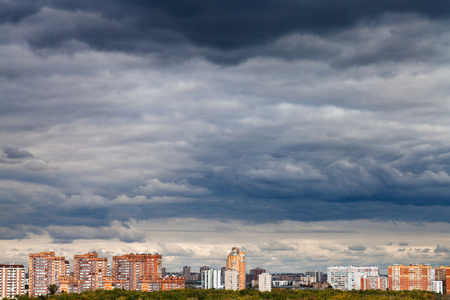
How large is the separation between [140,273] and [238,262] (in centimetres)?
3308

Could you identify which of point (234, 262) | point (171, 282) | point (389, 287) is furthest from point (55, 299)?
point (389, 287)

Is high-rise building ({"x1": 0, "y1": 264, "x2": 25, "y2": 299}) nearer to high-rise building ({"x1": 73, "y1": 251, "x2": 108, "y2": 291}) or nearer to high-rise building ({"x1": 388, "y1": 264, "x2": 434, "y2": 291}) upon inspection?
high-rise building ({"x1": 73, "y1": 251, "x2": 108, "y2": 291})

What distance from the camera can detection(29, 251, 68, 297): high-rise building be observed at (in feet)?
513

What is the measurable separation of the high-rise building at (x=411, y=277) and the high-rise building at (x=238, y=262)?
53578 millimetres

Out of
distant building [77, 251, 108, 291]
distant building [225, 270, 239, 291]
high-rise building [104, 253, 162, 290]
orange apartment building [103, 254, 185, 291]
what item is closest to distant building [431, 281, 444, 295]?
distant building [225, 270, 239, 291]

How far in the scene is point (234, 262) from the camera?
7092 inches

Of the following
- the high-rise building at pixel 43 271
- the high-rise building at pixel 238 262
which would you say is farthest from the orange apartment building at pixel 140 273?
the high-rise building at pixel 238 262

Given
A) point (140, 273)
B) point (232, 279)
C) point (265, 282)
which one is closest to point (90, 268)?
point (140, 273)

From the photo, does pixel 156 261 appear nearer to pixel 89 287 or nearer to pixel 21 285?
pixel 89 287

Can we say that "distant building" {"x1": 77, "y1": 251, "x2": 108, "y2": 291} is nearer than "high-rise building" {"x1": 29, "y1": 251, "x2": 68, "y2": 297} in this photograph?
Yes

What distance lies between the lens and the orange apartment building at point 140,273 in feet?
524

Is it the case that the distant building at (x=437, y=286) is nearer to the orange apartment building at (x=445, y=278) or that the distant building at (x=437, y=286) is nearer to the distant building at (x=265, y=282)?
the orange apartment building at (x=445, y=278)

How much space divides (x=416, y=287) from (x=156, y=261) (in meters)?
88.7

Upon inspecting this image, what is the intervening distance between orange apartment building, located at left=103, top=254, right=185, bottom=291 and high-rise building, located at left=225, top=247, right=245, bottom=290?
2347 cm
